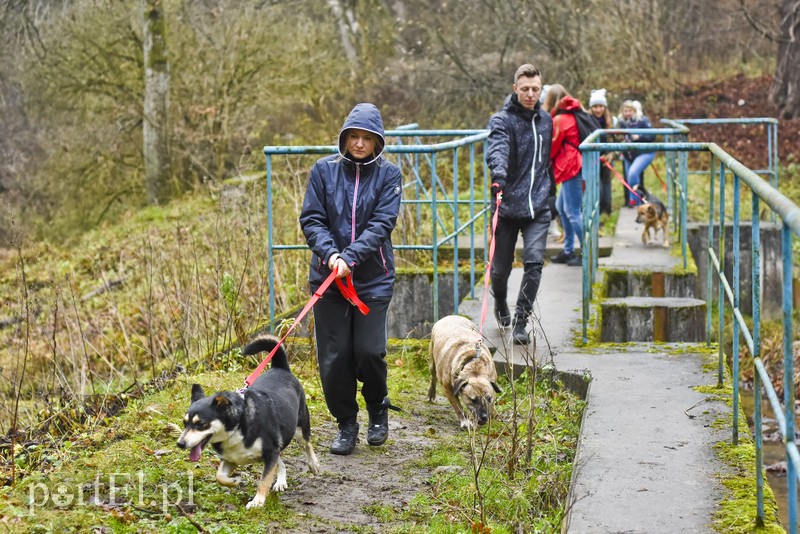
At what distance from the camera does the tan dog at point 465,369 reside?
20.0ft

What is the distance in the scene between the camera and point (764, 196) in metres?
3.60

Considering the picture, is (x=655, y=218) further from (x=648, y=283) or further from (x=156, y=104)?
(x=156, y=104)

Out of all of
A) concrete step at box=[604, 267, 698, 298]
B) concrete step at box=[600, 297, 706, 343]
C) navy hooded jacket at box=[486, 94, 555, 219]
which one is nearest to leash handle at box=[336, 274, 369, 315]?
navy hooded jacket at box=[486, 94, 555, 219]

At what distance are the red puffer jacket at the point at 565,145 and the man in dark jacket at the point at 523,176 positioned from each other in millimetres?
3088

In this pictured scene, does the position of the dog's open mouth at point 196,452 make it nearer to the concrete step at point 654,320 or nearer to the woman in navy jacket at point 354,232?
the woman in navy jacket at point 354,232

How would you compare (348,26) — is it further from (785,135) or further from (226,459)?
(226,459)

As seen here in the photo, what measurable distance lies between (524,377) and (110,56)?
17.6 metres

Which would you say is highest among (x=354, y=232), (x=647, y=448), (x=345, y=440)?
(x=354, y=232)

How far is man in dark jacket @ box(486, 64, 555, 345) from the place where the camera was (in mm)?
7617

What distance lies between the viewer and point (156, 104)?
21.8 meters

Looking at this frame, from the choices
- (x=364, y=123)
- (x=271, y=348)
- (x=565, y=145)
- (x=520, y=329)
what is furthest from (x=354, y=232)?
(x=565, y=145)

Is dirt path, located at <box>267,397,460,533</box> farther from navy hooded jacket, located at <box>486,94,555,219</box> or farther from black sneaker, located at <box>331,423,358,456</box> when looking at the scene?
navy hooded jacket, located at <box>486,94,555,219</box>

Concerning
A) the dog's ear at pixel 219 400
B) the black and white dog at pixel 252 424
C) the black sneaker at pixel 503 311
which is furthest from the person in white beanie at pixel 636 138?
the dog's ear at pixel 219 400

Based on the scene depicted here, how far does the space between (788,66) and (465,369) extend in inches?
812
